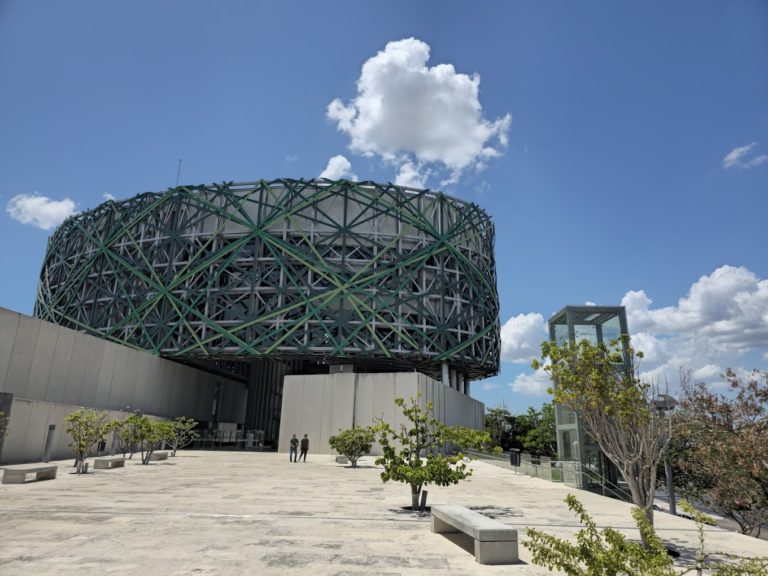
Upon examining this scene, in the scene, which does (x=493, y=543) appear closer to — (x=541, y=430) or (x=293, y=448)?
(x=293, y=448)

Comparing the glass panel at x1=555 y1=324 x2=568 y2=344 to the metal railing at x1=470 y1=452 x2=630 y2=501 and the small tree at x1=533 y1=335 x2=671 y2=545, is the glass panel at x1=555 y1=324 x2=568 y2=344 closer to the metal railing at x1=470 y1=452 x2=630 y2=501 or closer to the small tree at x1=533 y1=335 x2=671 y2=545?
the metal railing at x1=470 y1=452 x2=630 y2=501

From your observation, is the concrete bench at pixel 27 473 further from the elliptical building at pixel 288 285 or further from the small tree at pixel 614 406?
the elliptical building at pixel 288 285

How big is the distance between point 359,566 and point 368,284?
37908 millimetres

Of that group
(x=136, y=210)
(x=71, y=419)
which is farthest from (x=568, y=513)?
(x=136, y=210)

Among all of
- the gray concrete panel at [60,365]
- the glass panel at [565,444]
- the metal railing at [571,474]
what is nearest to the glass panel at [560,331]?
the glass panel at [565,444]

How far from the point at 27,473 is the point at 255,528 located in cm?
1112

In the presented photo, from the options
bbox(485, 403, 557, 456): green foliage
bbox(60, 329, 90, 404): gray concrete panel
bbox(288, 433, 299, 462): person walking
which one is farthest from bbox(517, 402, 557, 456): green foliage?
bbox(60, 329, 90, 404): gray concrete panel

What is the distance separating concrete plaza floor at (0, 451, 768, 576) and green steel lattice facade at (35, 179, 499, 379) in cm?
2670

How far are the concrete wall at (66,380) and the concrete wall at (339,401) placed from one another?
11916mm

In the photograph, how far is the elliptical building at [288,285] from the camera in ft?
143

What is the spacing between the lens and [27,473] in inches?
619

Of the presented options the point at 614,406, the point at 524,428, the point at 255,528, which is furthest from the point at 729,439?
the point at 524,428

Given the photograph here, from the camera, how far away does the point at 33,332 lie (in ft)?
93.1

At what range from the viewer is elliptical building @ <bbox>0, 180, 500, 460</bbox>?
4344cm
